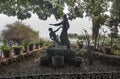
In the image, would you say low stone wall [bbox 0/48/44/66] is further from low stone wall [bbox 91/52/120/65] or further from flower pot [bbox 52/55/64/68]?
low stone wall [bbox 91/52/120/65]

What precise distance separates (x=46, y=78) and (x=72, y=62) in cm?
821

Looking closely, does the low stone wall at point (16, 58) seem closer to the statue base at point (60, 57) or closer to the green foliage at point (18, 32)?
the statue base at point (60, 57)

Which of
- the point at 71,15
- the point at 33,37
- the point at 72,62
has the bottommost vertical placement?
the point at 72,62

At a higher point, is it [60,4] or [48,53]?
[60,4]

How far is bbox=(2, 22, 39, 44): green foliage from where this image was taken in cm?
2316

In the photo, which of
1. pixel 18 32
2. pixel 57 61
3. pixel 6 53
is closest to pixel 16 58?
pixel 6 53

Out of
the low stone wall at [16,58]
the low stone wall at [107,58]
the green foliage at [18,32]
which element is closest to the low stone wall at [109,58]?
the low stone wall at [107,58]

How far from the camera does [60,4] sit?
20.7 meters

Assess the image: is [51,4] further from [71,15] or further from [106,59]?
[106,59]

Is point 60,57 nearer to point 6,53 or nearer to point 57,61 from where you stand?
point 57,61

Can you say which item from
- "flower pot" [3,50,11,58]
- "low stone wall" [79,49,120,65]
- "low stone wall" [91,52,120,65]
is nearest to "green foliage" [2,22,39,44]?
"low stone wall" [79,49,120,65]

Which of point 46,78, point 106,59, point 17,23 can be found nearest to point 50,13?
point 17,23

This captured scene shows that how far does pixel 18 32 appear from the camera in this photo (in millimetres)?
23188

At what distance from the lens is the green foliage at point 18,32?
2316 centimetres
